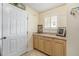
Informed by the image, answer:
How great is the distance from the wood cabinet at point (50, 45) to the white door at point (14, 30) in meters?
0.53

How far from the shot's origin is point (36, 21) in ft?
8.25

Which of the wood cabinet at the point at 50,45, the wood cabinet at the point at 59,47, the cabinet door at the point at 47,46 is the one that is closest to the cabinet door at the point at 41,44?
the wood cabinet at the point at 50,45

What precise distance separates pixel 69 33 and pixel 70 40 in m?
0.11

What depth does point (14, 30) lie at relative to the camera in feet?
6.04

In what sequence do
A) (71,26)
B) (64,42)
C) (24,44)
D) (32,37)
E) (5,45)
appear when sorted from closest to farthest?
(71,26), (5,45), (64,42), (24,44), (32,37)

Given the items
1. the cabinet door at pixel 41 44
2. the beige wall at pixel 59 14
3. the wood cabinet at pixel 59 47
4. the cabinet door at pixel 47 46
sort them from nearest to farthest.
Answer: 1. the wood cabinet at pixel 59 47
2. the beige wall at pixel 59 14
3. the cabinet door at pixel 47 46
4. the cabinet door at pixel 41 44

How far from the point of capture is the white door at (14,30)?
5.33 ft

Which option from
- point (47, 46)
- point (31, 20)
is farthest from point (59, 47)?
point (31, 20)

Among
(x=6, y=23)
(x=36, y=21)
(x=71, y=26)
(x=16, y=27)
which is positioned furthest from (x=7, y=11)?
(x=71, y=26)

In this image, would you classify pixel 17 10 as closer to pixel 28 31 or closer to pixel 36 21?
pixel 28 31

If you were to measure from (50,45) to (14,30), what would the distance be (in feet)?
3.22

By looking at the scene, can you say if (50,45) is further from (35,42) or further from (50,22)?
(50,22)

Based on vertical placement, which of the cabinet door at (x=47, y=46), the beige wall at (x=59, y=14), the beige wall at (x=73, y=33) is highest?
the beige wall at (x=59, y=14)

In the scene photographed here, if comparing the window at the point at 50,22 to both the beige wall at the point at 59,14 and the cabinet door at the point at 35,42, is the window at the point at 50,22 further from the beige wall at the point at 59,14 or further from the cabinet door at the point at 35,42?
the cabinet door at the point at 35,42
